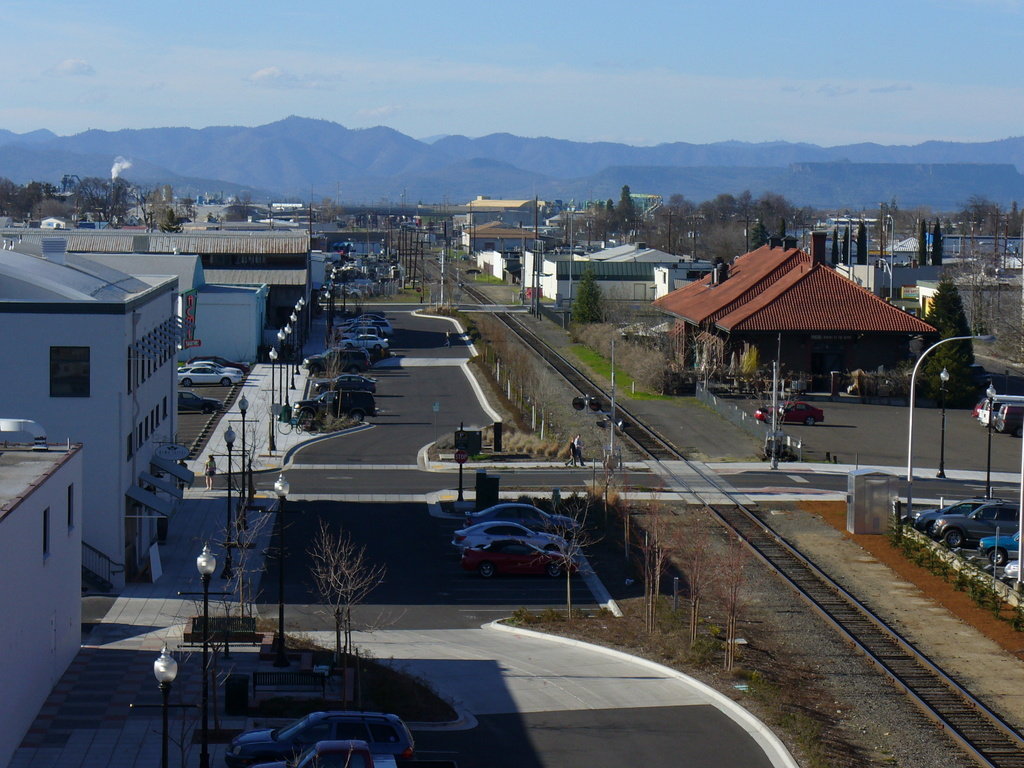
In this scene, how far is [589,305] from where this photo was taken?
286 ft

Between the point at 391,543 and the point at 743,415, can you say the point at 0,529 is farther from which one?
the point at 743,415

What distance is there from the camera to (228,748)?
18.8m

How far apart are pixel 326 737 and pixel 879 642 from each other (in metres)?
12.3

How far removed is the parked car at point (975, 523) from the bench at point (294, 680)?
1898cm

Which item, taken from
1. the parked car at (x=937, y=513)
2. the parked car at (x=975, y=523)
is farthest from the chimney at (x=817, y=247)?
the parked car at (x=975, y=523)

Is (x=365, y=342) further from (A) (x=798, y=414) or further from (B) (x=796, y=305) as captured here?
(A) (x=798, y=414)

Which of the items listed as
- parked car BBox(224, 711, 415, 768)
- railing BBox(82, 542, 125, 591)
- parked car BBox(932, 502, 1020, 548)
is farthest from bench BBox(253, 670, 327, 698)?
parked car BBox(932, 502, 1020, 548)

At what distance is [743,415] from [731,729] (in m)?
34.2

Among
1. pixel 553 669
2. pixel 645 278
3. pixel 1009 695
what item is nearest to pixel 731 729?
pixel 553 669

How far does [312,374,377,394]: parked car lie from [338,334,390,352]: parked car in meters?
12.5

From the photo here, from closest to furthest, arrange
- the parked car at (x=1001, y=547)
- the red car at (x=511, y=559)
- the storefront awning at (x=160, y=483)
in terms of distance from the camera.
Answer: the red car at (x=511, y=559), the storefront awning at (x=160, y=483), the parked car at (x=1001, y=547)

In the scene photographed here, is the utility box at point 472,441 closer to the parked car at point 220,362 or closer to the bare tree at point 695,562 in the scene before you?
the bare tree at point 695,562

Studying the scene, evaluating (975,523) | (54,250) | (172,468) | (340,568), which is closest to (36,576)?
(340,568)

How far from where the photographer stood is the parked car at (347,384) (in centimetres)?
5782
